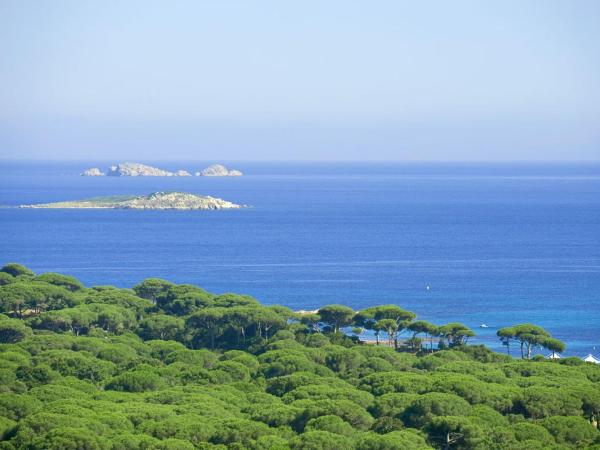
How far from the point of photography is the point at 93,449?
27203mm

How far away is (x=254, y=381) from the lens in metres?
37.9

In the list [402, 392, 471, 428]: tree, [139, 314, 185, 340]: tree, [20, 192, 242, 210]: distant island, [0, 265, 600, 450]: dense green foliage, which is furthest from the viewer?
[20, 192, 242, 210]: distant island

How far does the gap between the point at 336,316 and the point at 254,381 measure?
37.6ft

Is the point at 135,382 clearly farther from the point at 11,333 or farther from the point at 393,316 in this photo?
the point at 393,316

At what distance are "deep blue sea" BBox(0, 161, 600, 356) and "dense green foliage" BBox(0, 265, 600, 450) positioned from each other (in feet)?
41.0

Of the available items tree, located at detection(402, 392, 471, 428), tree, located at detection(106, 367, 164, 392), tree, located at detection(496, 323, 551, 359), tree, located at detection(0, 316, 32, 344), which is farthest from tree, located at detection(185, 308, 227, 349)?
tree, located at detection(402, 392, 471, 428)

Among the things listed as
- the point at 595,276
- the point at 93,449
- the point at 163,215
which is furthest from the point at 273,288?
the point at 163,215

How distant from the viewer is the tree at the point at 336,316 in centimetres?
4881

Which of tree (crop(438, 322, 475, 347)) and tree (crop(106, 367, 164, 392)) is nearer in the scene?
tree (crop(106, 367, 164, 392))

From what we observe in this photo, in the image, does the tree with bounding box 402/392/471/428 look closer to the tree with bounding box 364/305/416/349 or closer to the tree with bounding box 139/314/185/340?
the tree with bounding box 364/305/416/349

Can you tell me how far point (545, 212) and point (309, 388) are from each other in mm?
104455

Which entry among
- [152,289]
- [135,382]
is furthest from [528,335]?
[152,289]

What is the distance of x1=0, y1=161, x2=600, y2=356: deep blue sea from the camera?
67000 millimetres

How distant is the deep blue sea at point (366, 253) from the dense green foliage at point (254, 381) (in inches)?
492
